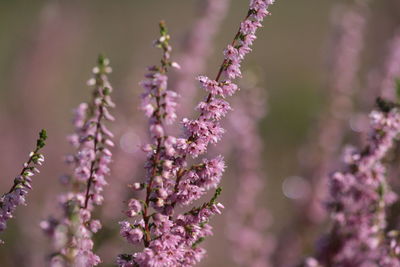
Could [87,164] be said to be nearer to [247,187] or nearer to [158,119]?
[158,119]

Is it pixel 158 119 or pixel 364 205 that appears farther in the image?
pixel 364 205

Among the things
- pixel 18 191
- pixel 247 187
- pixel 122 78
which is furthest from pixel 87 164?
pixel 122 78

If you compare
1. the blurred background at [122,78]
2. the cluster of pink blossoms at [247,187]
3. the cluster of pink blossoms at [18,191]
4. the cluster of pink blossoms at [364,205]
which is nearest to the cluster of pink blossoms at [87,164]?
the cluster of pink blossoms at [18,191]

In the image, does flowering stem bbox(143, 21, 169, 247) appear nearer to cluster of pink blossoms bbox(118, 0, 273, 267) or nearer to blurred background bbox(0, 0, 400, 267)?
cluster of pink blossoms bbox(118, 0, 273, 267)

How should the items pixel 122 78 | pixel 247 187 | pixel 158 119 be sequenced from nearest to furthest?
pixel 158 119, pixel 247 187, pixel 122 78

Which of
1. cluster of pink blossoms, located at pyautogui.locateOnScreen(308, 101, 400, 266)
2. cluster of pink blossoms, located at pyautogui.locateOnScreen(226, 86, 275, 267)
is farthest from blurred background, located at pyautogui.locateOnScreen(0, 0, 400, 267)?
cluster of pink blossoms, located at pyautogui.locateOnScreen(308, 101, 400, 266)

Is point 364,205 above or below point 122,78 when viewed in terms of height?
below
